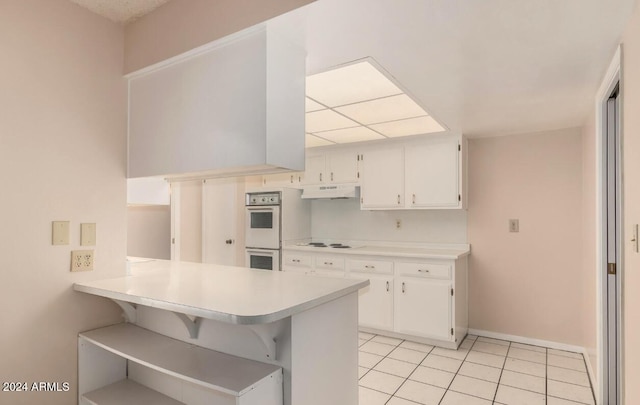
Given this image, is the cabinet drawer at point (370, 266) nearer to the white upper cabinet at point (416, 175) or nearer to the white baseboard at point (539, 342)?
the white upper cabinet at point (416, 175)

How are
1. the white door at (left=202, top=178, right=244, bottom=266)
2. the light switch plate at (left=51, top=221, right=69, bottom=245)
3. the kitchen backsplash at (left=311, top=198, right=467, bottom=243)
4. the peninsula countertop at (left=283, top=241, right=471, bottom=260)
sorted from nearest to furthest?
the light switch plate at (left=51, top=221, right=69, bottom=245), the peninsula countertop at (left=283, top=241, right=471, bottom=260), the kitchen backsplash at (left=311, top=198, right=467, bottom=243), the white door at (left=202, top=178, right=244, bottom=266)

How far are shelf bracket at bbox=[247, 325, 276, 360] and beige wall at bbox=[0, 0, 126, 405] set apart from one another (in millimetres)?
1015

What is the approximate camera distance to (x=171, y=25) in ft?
5.84

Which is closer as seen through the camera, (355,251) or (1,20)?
(1,20)

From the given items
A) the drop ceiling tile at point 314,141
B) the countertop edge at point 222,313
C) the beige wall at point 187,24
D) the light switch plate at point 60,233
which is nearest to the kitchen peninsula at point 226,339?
the countertop edge at point 222,313

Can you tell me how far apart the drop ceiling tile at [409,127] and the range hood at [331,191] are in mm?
819

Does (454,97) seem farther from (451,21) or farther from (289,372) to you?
(289,372)

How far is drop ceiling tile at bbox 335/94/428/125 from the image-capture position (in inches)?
106

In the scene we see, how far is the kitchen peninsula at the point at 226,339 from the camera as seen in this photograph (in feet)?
4.56

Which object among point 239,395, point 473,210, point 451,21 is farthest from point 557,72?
point 239,395

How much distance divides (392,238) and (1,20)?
3.80 metres

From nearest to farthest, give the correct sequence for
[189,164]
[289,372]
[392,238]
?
[289,372] < [189,164] < [392,238]

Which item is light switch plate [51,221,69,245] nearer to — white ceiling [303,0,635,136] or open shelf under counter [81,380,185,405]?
open shelf under counter [81,380,185,405]
